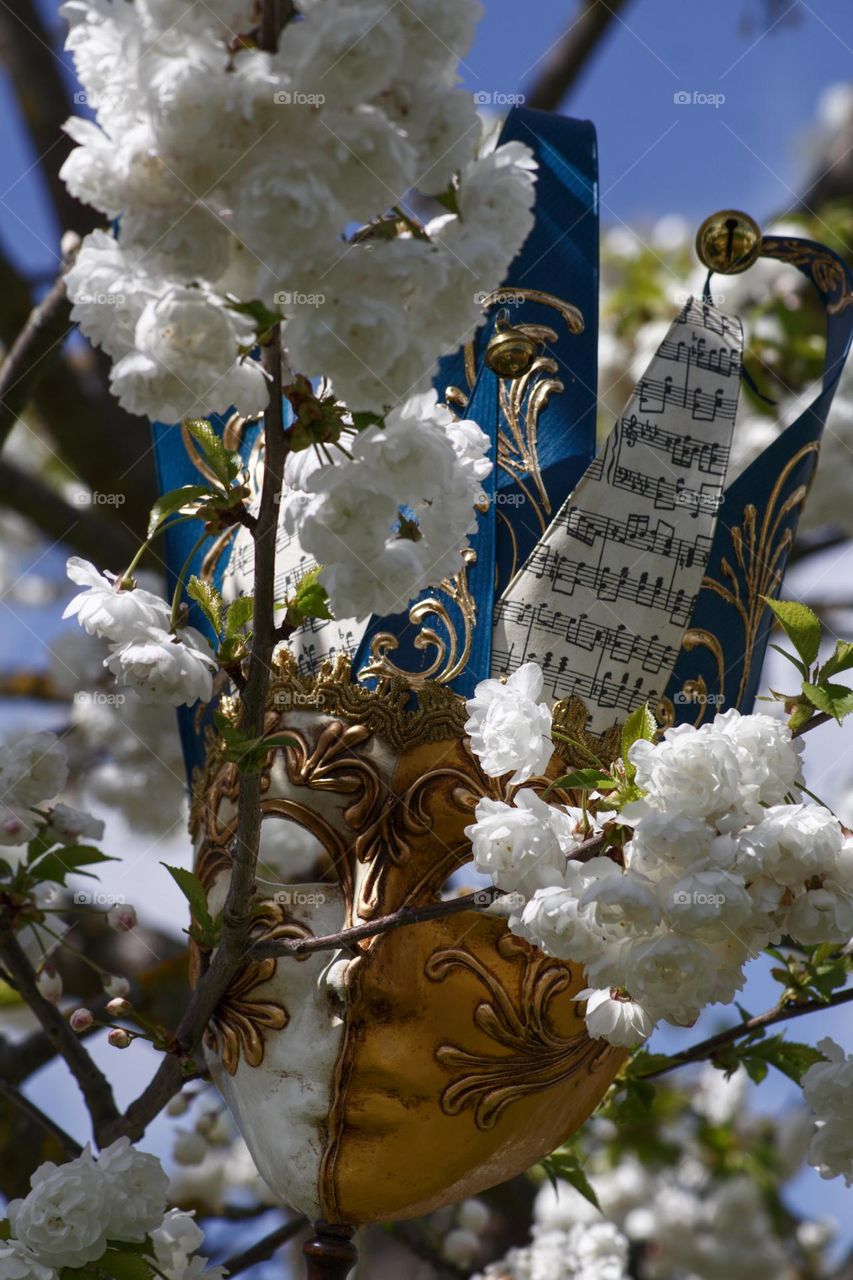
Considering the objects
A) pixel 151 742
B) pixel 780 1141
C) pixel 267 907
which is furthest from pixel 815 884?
pixel 780 1141

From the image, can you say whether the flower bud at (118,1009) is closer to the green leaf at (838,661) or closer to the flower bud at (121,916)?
the flower bud at (121,916)

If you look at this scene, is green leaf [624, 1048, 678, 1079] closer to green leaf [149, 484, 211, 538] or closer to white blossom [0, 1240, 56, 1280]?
white blossom [0, 1240, 56, 1280]

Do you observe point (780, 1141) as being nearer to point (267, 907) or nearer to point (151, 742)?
point (151, 742)

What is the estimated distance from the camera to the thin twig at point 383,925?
65.1 inches

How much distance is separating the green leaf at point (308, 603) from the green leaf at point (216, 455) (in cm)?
13

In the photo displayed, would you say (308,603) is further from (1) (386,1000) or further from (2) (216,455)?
(1) (386,1000)

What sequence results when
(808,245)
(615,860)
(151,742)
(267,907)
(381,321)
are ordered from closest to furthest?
1. (381,321)
2. (615,860)
3. (267,907)
4. (808,245)
5. (151,742)

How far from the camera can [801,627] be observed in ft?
5.63

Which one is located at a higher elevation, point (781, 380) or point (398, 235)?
point (781, 380)

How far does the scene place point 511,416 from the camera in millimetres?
2105

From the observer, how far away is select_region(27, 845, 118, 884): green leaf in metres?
2.12

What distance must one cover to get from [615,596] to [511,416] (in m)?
0.29

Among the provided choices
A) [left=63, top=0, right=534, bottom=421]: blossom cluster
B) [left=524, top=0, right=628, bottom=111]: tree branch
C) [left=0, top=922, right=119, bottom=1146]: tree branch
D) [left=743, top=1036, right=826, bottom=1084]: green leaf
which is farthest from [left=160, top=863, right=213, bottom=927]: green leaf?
[left=524, top=0, right=628, bottom=111]: tree branch

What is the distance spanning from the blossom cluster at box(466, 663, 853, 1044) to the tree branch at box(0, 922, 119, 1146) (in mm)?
749
